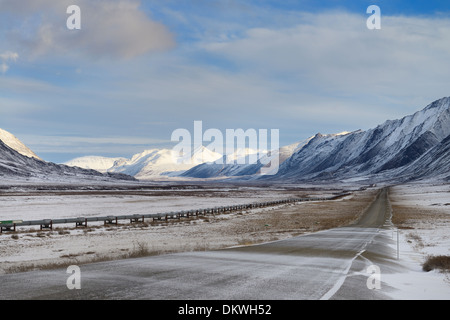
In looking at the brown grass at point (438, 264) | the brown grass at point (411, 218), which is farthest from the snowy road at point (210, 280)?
the brown grass at point (411, 218)

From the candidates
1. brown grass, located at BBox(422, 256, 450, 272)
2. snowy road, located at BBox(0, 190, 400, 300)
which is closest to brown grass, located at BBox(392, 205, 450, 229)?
brown grass, located at BBox(422, 256, 450, 272)

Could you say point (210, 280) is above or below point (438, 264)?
above

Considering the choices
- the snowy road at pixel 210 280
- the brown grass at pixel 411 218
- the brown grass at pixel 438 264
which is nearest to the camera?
the snowy road at pixel 210 280

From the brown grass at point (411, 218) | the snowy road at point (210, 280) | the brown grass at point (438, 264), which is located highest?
the snowy road at point (210, 280)

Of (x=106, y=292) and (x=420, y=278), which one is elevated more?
(x=106, y=292)

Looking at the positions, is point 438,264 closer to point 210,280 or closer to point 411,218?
point 210,280

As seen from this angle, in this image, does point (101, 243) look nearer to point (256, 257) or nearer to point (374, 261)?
point (256, 257)

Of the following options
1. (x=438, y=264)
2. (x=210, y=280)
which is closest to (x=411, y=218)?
(x=438, y=264)

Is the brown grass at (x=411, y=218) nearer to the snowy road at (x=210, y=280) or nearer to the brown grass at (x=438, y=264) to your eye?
the brown grass at (x=438, y=264)
